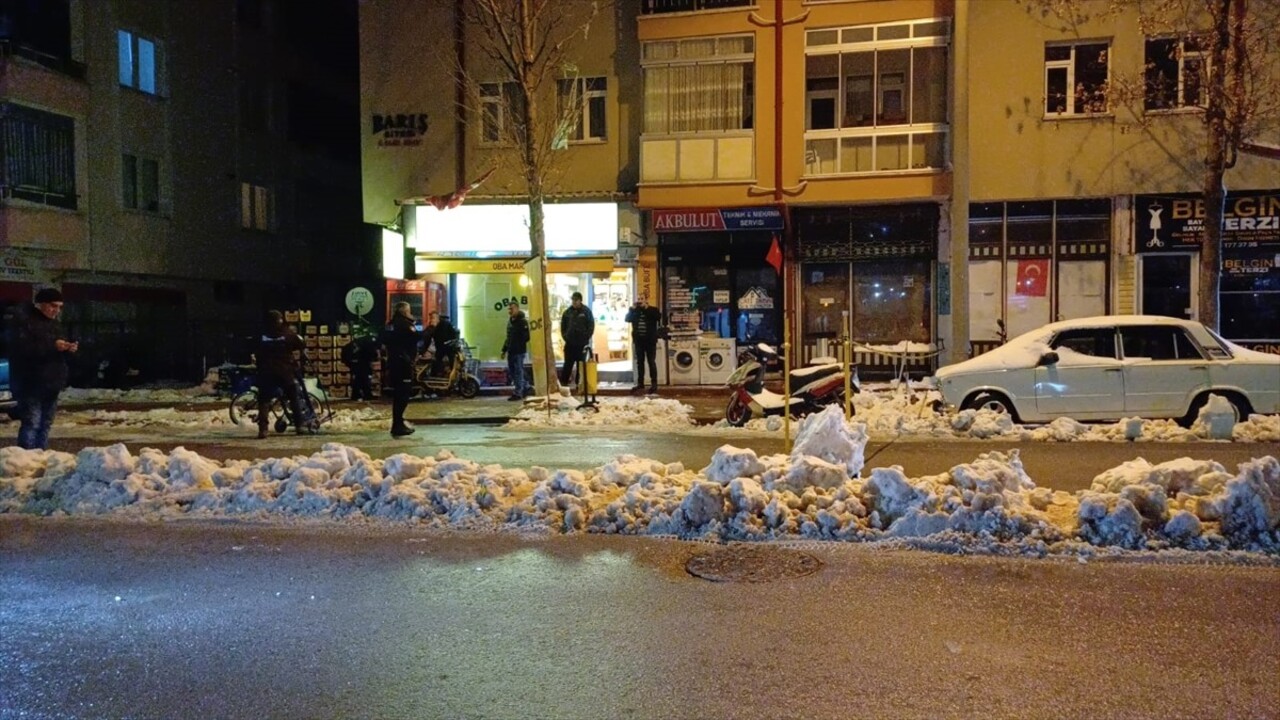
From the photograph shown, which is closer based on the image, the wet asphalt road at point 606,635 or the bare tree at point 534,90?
the wet asphalt road at point 606,635

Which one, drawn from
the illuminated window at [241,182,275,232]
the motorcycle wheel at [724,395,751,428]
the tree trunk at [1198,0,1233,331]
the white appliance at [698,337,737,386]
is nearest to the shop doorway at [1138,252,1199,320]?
the tree trunk at [1198,0,1233,331]

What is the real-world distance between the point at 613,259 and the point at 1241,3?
12.3 m

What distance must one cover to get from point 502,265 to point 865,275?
8.00 m

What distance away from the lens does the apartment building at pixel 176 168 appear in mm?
23406

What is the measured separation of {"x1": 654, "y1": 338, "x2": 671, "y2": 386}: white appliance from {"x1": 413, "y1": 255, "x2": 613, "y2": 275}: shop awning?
2194 millimetres

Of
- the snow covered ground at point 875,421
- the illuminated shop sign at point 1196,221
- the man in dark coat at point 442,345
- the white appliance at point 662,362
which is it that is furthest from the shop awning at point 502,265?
the illuminated shop sign at point 1196,221

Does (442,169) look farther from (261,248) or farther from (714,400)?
(261,248)

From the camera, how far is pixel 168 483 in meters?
9.32

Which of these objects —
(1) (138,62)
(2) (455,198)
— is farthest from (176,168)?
(2) (455,198)

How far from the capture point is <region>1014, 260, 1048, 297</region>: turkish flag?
20.7m

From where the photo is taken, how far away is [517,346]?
1931 cm

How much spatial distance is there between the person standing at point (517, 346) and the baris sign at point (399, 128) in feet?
20.0

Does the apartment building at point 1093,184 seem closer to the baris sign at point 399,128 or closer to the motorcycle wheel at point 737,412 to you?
the motorcycle wheel at point 737,412

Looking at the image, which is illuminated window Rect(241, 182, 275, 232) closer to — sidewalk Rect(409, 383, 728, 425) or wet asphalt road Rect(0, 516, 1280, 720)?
sidewalk Rect(409, 383, 728, 425)
